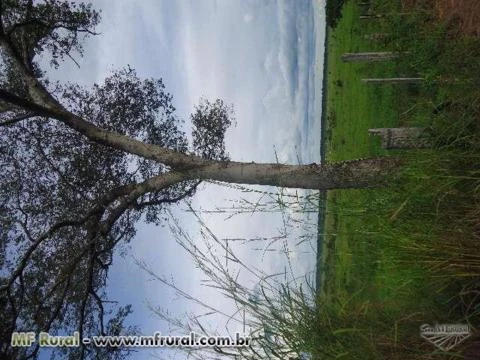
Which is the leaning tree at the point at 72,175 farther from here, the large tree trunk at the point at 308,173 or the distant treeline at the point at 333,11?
the distant treeline at the point at 333,11

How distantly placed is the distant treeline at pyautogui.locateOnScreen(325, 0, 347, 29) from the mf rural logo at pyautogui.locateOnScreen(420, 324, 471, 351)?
26.0 meters

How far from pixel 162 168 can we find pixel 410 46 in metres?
8.46

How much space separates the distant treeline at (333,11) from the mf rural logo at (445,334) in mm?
26038

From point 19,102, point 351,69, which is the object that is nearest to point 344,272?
point 19,102

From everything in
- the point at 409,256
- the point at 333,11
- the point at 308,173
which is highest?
the point at 333,11

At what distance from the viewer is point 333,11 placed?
2966 centimetres

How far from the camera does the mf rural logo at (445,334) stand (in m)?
4.61

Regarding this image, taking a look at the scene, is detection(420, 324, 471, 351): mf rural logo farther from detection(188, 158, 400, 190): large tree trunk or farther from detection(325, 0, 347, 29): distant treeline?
detection(325, 0, 347, 29): distant treeline

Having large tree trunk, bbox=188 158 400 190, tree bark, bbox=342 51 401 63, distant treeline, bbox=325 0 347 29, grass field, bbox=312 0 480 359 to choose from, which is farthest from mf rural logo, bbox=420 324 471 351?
distant treeline, bbox=325 0 347 29

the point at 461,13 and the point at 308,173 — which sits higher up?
the point at 461,13

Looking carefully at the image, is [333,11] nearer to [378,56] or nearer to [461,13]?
[378,56]

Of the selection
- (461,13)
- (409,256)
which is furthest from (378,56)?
(409,256)

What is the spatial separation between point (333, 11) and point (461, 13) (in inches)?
727

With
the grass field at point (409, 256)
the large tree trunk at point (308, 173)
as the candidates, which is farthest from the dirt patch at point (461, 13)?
the large tree trunk at point (308, 173)
